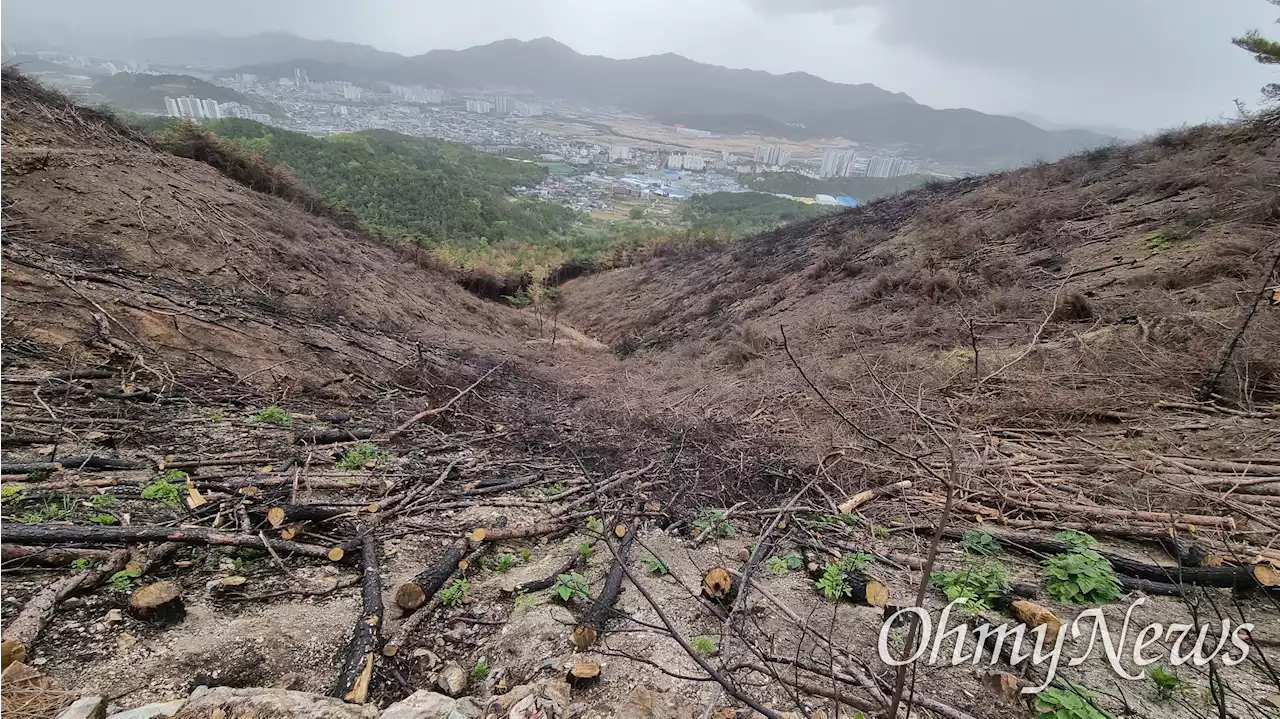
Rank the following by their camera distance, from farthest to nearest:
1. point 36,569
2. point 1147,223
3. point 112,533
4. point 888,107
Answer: point 888,107 → point 1147,223 → point 112,533 → point 36,569

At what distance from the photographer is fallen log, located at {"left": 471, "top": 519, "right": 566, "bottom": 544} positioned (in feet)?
10.1

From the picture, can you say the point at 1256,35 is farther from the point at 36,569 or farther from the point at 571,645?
the point at 36,569

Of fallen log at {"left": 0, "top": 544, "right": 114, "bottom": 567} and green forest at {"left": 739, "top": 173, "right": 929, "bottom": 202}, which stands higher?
green forest at {"left": 739, "top": 173, "right": 929, "bottom": 202}

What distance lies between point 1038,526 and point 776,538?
64.2 inches

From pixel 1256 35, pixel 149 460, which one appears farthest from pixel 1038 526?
pixel 1256 35

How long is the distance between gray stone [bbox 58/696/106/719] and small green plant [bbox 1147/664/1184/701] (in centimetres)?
360

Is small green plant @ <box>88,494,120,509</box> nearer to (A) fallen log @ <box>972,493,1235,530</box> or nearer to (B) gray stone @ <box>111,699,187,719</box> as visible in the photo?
(B) gray stone @ <box>111,699,187,719</box>

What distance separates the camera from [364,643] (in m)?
2.17

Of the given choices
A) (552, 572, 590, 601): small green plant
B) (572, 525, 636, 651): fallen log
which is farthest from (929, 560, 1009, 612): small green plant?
(552, 572, 590, 601): small green plant

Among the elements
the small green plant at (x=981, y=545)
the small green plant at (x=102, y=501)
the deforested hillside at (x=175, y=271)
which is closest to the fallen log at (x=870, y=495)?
the small green plant at (x=981, y=545)

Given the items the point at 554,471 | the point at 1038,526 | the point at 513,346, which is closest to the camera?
the point at 1038,526

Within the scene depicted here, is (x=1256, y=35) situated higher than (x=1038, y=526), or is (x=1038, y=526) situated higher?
(x=1256, y=35)

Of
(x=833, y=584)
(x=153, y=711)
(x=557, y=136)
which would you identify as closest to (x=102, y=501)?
(x=153, y=711)

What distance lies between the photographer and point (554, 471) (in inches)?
163
